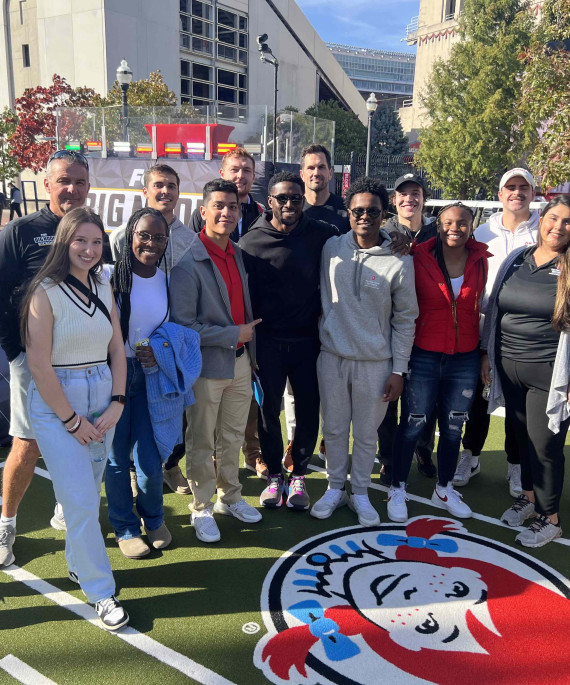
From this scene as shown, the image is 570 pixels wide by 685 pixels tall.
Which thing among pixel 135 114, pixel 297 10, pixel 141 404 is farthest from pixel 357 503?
pixel 297 10

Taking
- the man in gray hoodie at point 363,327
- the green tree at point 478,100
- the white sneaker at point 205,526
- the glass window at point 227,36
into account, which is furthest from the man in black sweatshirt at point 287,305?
the glass window at point 227,36

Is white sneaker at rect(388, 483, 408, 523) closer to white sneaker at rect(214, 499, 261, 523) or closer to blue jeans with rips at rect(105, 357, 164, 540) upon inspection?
white sneaker at rect(214, 499, 261, 523)

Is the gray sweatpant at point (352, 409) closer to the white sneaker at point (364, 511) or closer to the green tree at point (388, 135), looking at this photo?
the white sneaker at point (364, 511)

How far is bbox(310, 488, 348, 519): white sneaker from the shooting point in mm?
3982

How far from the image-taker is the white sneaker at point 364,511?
391 cm

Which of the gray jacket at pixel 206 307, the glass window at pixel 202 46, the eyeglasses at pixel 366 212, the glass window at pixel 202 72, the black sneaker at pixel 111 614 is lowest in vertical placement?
the black sneaker at pixel 111 614

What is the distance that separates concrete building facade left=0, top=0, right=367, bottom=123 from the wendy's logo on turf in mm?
40104

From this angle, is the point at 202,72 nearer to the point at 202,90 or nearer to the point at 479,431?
the point at 202,90

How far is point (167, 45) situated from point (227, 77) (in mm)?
7844

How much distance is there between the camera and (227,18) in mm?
46844

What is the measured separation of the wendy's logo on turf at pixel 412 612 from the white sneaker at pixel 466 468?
31.3 inches

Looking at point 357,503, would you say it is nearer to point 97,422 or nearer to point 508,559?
point 508,559

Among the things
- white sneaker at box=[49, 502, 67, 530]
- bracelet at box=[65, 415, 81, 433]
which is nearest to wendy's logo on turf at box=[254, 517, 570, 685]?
bracelet at box=[65, 415, 81, 433]

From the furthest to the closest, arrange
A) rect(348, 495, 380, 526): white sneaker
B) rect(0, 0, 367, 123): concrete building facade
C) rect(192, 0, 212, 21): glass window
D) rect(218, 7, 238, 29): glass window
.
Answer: rect(218, 7, 238, 29): glass window
rect(192, 0, 212, 21): glass window
rect(0, 0, 367, 123): concrete building facade
rect(348, 495, 380, 526): white sneaker
